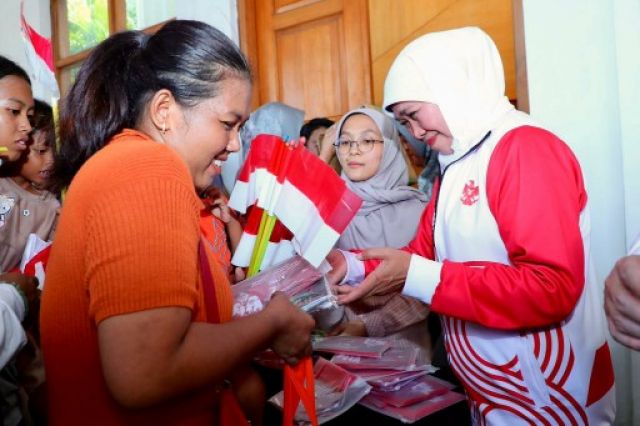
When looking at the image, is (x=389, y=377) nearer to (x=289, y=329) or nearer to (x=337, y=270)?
(x=337, y=270)

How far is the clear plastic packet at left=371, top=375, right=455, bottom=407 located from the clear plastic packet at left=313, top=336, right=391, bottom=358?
0.10m

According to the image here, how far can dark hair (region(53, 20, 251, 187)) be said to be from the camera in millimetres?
923

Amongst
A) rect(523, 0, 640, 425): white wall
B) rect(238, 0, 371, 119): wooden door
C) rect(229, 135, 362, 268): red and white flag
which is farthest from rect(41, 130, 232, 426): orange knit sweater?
rect(238, 0, 371, 119): wooden door

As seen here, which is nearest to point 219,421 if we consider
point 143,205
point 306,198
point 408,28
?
point 143,205

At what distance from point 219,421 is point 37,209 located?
1.77m

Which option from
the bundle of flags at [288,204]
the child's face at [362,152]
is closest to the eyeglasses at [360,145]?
the child's face at [362,152]

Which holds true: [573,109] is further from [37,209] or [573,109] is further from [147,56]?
[37,209]

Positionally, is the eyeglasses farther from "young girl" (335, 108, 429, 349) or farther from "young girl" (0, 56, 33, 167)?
"young girl" (0, 56, 33, 167)

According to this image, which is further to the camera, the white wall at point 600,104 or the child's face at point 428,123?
the white wall at point 600,104

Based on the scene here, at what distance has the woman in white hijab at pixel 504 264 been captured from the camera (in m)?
1.11

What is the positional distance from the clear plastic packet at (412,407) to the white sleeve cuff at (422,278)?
0.24m

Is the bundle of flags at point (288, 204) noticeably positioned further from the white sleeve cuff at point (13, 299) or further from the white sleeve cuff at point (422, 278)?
the white sleeve cuff at point (13, 299)

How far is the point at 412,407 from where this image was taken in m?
1.18

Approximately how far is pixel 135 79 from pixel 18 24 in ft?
18.9
